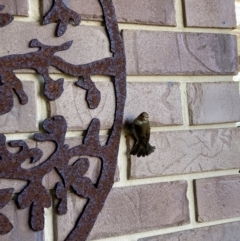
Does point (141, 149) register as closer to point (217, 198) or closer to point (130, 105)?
point (130, 105)

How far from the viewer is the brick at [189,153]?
79 cm

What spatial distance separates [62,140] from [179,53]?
27 cm

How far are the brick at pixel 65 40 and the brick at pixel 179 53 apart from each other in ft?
0.15

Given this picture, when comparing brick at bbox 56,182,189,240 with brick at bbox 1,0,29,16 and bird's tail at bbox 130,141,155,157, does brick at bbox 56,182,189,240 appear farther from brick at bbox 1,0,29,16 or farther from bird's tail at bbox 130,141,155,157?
brick at bbox 1,0,29,16

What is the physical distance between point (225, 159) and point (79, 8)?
372 mm

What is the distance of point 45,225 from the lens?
71 centimetres

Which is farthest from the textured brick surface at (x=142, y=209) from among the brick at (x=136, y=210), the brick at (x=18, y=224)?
the brick at (x=18, y=224)

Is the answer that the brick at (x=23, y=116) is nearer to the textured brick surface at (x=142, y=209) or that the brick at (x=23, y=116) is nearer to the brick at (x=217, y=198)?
the textured brick surface at (x=142, y=209)

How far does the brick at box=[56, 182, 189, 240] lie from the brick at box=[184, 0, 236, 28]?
0.95 ft

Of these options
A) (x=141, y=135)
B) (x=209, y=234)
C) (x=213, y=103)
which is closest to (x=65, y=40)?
(x=141, y=135)

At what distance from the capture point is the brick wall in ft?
2.35

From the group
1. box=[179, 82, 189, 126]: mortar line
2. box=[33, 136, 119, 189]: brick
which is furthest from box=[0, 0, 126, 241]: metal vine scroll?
box=[179, 82, 189, 126]: mortar line

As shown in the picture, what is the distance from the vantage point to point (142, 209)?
30.8 inches

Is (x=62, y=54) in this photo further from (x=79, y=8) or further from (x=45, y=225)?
(x=45, y=225)
